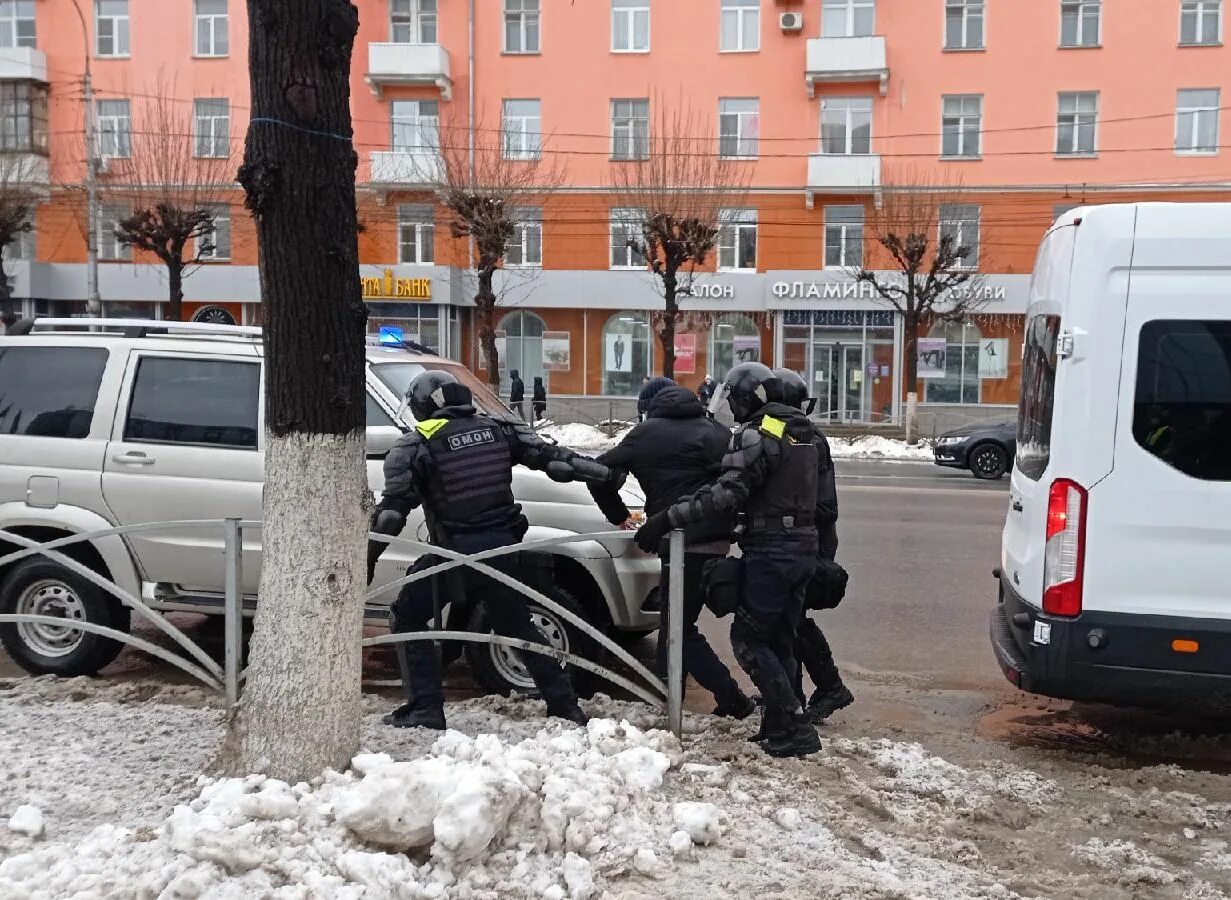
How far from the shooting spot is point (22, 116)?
1340 inches

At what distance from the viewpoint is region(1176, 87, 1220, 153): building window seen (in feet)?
102

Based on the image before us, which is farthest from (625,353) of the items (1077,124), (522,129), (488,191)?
(1077,124)

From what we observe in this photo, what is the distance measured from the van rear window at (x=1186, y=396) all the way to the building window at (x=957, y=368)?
2844cm

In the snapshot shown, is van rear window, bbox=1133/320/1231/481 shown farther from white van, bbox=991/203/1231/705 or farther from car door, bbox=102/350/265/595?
car door, bbox=102/350/265/595

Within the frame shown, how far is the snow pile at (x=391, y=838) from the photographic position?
355 cm

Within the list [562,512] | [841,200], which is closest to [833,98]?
[841,200]

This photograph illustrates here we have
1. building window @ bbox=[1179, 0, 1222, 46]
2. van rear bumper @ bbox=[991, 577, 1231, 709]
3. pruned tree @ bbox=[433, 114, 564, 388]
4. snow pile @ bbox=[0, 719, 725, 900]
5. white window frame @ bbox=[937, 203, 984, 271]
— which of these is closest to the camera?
snow pile @ bbox=[0, 719, 725, 900]

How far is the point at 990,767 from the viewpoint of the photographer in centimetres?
536

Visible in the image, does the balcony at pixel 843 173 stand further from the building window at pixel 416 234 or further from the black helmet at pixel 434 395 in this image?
the black helmet at pixel 434 395

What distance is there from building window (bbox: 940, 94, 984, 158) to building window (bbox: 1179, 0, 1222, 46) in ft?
18.0

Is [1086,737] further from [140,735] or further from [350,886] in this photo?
[140,735]

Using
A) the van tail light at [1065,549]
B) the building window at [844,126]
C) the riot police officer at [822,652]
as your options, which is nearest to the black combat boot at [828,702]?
the riot police officer at [822,652]

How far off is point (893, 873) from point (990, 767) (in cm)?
146

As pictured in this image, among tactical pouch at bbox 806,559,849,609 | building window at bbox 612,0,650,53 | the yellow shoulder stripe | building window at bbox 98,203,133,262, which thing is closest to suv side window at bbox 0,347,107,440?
the yellow shoulder stripe
